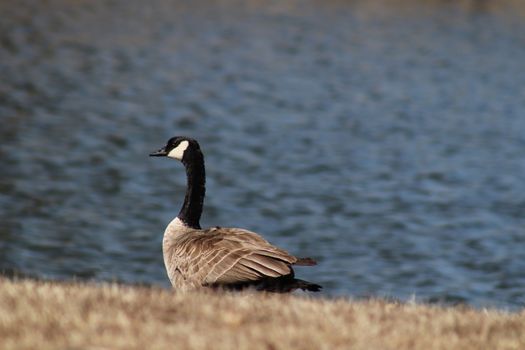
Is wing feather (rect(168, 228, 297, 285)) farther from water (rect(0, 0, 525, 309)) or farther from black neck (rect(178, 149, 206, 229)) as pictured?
water (rect(0, 0, 525, 309))

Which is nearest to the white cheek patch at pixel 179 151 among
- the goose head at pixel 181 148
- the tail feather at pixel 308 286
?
→ the goose head at pixel 181 148

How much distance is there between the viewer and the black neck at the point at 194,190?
12969mm

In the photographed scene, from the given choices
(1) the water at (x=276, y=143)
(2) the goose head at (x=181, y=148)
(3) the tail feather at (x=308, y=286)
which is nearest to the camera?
(3) the tail feather at (x=308, y=286)

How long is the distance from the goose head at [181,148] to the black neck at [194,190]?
3 cm

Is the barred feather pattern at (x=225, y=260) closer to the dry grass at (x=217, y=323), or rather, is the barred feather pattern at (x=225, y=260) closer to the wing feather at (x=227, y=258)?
the wing feather at (x=227, y=258)

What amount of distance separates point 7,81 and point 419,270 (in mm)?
19966

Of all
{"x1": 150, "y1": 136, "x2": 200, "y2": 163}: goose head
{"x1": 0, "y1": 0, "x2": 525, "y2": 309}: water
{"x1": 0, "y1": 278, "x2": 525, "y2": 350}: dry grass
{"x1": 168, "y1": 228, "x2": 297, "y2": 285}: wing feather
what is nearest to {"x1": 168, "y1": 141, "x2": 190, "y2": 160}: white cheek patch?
{"x1": 150, "y1": 136, "x2": 200, "y2": 163}: goose head

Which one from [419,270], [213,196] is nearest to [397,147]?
[213,196]

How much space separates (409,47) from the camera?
165ft

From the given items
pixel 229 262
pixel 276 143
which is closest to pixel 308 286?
pixel 229 262

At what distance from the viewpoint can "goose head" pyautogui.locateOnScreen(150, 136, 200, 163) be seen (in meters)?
13.4

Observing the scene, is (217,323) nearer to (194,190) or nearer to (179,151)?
(194,190)

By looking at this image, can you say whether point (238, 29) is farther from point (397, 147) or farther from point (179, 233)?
point (179, 233)

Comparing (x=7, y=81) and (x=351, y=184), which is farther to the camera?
(x=7, y=81)
